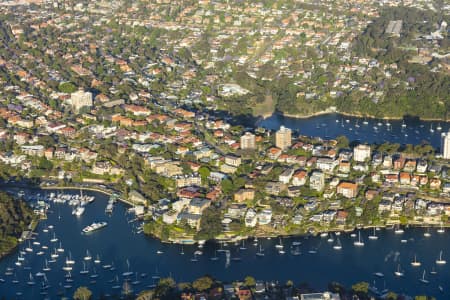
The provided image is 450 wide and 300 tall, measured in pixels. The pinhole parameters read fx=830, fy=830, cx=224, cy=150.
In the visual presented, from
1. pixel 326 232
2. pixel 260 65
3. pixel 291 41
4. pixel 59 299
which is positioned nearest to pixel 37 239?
pixel 59 299

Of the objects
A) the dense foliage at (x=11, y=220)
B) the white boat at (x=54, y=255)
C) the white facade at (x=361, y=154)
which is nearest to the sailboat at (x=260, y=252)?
the white boat at (x=54, y=255)

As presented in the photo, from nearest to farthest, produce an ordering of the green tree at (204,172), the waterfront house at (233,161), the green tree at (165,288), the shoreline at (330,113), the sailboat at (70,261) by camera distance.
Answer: the green tree at (165,288) < the sailboat at (70,261) < the green tree at (204,172) < the waterfront house at (233,161) < the shoreline at (330,113)

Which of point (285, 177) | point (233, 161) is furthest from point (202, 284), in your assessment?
point (233, 161)

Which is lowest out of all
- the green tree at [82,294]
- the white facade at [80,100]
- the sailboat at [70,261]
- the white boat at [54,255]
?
the sailboat at [70,261]

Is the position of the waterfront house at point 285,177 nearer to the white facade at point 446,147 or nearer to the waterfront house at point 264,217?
the waterfront house at point 264,217

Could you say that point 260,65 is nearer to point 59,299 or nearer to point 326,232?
point 326,232

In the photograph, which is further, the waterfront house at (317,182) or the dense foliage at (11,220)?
the waterfront house at (317,182)

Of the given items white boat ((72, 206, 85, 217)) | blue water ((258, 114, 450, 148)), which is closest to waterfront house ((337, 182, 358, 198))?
blue water ((258, 114, 450, 148))
